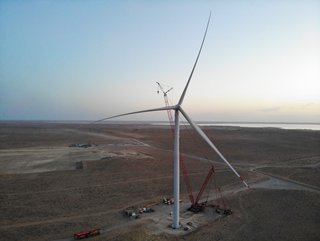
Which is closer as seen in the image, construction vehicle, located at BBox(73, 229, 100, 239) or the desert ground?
construction vehicle, located at BBox(73, 229, 100, 239)

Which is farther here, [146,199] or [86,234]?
[146,199]

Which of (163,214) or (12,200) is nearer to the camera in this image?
(163,214)

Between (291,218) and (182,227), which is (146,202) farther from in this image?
(291,218)

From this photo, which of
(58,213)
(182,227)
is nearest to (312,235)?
(182,227)

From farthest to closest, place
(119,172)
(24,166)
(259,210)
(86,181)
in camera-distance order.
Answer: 1. (24,166)
2. (119,172)
3. (86,181)
4. (259,210)

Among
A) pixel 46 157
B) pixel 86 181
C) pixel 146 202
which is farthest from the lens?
pixel 46 157

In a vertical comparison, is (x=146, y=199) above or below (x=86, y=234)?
above

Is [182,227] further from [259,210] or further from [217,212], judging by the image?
[259,210]

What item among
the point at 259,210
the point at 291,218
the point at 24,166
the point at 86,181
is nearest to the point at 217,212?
the point at 259,210

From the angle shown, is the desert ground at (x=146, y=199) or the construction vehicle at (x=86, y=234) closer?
the construction vehicle at (x=86, y=234)
